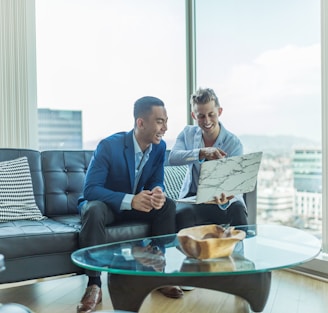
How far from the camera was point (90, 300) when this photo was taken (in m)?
2.01

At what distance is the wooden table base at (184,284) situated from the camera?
62.4 inches

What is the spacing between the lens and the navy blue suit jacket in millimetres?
2178

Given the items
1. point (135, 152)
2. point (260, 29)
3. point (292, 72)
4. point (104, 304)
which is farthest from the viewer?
point (260, 29)

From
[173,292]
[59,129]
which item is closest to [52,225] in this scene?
[173,292]

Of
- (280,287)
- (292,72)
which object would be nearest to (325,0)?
(292,72)

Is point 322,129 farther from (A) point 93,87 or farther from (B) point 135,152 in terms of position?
(A) point 93,87

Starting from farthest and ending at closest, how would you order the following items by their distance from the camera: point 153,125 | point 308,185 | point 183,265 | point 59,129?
point 59,129 → point 308,185 → point 153,125 → point 183,265

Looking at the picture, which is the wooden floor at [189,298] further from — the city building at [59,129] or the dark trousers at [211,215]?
the city building at [59,129]

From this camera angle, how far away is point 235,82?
333cm

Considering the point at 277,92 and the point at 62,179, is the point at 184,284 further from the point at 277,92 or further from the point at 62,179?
the point at 277,92

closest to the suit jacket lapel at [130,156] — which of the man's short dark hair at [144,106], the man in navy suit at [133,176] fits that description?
the man in navy suit at [133,176]

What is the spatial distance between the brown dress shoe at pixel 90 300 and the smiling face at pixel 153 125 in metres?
0.82

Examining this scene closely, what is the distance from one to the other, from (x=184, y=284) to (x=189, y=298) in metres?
0.66

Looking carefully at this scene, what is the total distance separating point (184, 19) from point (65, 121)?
4.76 feet
